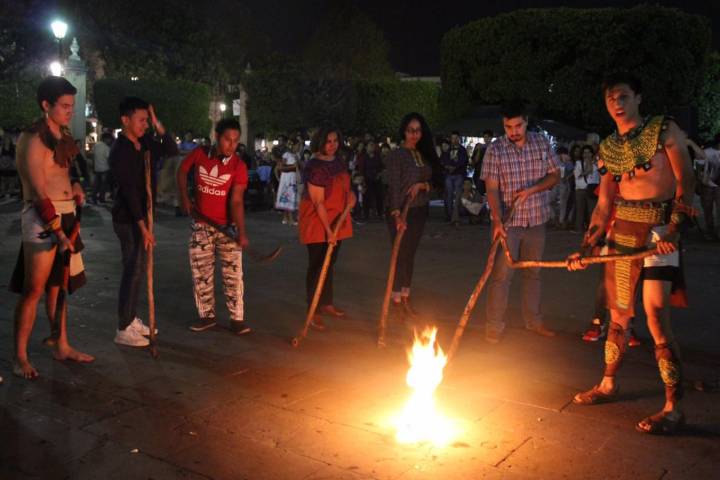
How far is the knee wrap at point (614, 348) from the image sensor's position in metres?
4.83

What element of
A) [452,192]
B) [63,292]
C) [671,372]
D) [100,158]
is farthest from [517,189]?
[100,158]

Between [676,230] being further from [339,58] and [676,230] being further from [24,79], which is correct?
[339,58]

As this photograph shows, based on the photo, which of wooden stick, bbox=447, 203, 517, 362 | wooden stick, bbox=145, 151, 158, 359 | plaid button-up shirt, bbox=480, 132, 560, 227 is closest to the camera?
wooden stick, bbox=447, 203, 517, 362

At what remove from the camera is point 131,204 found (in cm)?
602

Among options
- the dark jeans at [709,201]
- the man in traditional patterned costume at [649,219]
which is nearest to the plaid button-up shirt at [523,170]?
the man in traditional patterned costume at [649,219]

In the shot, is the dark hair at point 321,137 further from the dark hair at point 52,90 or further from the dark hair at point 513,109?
the dark hair at point 52,90

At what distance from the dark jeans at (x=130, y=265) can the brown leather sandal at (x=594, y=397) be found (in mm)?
3374

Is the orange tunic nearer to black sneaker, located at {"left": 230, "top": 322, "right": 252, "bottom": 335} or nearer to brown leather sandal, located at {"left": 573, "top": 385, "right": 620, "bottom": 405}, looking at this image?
black sneaker, located at {"left": 230, "top": 322, "right": 252, "bottom": 335}

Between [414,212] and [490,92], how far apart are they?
2584 centimetres

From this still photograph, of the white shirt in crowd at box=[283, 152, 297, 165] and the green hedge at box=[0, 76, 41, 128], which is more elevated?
the green hedge at box=[0, 76, 41, 128]

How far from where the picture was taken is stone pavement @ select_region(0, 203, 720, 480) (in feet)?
13.1

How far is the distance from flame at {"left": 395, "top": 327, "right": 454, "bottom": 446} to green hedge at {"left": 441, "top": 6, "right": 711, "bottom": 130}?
2644 centimetres

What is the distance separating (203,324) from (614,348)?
3491 mm

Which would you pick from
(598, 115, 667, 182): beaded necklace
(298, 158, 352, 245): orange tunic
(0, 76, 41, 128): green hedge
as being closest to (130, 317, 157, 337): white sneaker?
(298, 158, 352, 245): orange tunic
